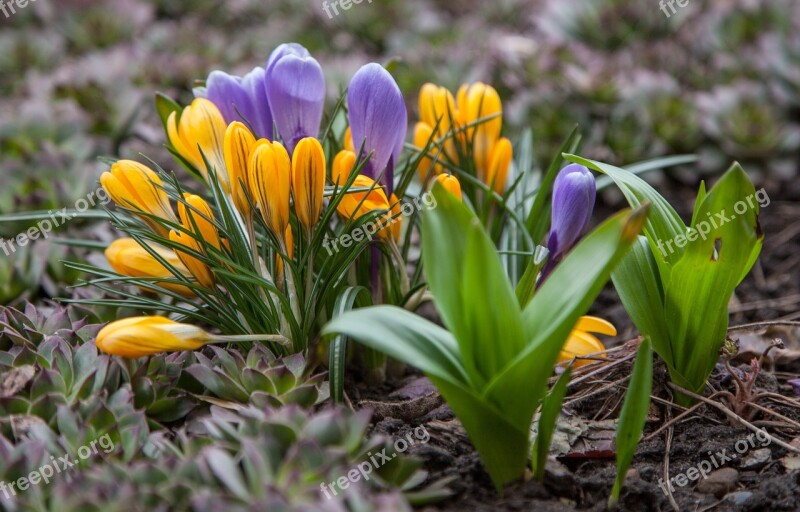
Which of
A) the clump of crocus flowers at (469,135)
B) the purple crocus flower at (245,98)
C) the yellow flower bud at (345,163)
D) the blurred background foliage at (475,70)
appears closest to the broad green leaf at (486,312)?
the yellow flower bud at (345,163)

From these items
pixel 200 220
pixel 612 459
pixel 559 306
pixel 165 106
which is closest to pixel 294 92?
pixel 200 220

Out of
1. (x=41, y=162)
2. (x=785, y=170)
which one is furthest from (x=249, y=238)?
(x=785, y=170)

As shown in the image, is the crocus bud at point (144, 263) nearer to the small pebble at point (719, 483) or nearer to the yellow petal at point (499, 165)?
the yellow petal at point (499, 165)

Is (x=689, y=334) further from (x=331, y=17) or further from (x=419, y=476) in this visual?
(x=331, y=17)

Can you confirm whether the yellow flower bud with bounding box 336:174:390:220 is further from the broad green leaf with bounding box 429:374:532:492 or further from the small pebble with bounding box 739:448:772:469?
the small pebble with bounding box 739:448:772:469

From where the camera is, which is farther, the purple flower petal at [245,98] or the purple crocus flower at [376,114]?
the purple flower petal at [245,98]

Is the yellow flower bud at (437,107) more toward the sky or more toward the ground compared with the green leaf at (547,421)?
more toward the sky

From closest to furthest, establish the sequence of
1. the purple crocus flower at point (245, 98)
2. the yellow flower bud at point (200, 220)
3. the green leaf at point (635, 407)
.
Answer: the green leaf at point (635, 407), the yellow flower bud at point (200, 220), the purple crocus flower at point (245, 98)

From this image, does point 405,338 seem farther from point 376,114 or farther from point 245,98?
point 245,98
